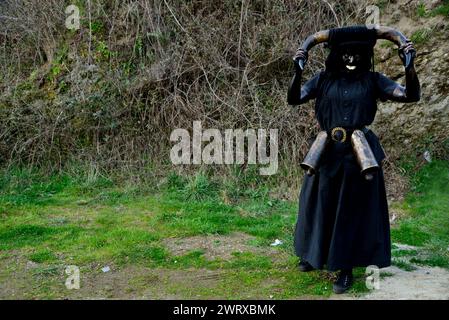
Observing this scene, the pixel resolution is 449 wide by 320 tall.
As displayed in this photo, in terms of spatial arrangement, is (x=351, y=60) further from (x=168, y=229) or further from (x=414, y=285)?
(x=168, y=229)

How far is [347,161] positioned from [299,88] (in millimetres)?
676

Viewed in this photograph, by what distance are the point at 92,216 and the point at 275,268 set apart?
2522mm

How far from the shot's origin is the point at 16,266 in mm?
4785

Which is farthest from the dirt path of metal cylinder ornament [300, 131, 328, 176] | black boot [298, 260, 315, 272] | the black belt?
the black belt

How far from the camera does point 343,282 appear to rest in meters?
4.09

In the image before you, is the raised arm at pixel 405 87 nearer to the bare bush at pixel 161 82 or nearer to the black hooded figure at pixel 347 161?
the black hooded figure at pixel 347 161

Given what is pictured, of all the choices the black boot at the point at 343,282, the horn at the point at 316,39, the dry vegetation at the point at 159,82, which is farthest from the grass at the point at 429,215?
the horn at the point at 316,39

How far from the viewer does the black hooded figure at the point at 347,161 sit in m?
3.91

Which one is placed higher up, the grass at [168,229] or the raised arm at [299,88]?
the raised arm at [299,88]

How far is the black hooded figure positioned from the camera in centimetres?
391

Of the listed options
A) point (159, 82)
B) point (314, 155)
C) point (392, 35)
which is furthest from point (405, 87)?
point (159, 82)

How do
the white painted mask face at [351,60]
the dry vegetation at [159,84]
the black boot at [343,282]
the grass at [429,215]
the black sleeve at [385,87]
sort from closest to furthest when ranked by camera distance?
1. the black sleeve at [385,87]
2. the white painted mask face at [351,60]
3. the black boot at [343,282]
4. the grass at [429,215]
5. the dry vegetation at [159,84]

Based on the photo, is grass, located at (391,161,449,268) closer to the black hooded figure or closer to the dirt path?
the dirt path

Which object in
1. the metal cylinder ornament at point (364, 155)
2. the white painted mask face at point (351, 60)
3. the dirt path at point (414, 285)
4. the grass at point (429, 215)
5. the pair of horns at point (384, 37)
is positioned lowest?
the dirt path at point (414, 285)
